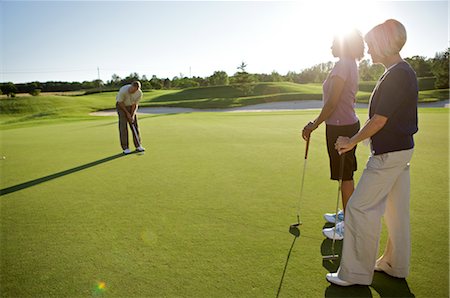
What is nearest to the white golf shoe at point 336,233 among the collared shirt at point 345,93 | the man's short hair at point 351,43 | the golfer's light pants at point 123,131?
the collared shirt at point 345,93

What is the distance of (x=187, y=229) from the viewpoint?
364 cm

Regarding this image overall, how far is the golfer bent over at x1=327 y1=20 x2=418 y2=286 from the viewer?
2.37 metres

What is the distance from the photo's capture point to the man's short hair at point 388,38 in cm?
239

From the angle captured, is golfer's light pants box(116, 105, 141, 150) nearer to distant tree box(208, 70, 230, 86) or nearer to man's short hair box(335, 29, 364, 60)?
man's short hair box(335, 29, 364, 60)

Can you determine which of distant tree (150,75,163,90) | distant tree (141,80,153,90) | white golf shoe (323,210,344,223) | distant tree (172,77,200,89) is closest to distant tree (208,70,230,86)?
distant tree (172,77,200,89)

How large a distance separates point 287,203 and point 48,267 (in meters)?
2.92

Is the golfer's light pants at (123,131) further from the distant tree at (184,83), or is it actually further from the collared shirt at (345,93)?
the distant tree at (184,83)

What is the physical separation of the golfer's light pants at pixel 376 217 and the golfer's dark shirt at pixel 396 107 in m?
0.09

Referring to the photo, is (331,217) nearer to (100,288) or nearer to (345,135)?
(345,135)

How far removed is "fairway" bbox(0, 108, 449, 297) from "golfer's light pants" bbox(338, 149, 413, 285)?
0.16 meters

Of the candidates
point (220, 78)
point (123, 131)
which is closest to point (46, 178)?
point (123, 131)

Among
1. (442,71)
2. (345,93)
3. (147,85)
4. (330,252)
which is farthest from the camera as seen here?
(147,85)

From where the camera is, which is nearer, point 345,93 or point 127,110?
point 345,93

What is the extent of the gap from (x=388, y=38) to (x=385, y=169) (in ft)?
3.34
